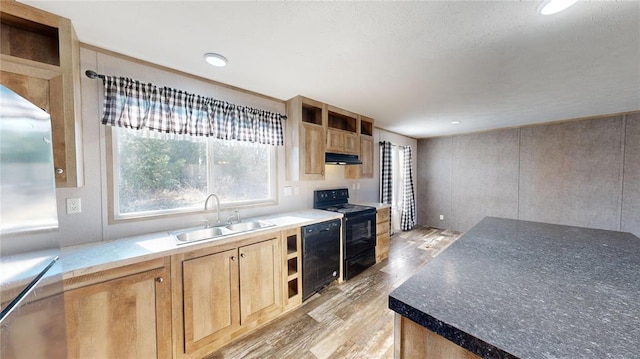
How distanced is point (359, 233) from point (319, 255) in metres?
0.77

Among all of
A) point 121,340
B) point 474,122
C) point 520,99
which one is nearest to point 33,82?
point 121,340

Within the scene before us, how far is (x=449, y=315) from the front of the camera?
0.64 metres

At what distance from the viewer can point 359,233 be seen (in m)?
2.94

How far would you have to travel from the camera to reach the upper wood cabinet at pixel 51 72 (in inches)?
47.6

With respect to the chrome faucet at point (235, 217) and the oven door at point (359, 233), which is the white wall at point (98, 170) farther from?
the oven door at point (359, 233)

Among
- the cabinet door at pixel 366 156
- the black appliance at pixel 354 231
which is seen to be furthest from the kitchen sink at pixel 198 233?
the cabinet door at pixel 366 156

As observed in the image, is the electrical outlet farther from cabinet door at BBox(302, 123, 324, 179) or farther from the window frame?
cabinet door at BBox(302, 123, 324, 179)

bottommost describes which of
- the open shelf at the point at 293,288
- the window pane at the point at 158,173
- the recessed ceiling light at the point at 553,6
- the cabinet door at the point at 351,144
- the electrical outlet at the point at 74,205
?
the open shelf at the point at 293,288

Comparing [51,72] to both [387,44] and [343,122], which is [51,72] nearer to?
[387,44]

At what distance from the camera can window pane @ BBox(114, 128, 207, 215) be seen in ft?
5.73

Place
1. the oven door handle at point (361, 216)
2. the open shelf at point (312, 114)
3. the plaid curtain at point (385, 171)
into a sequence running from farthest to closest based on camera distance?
the plaid curtain at point (385, 171)
the open shelf at point (312, 114)
the oven door handle at point (361, 216)

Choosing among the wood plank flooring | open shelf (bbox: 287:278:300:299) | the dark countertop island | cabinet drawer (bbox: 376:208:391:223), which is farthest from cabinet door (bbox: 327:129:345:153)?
the dark countertop island

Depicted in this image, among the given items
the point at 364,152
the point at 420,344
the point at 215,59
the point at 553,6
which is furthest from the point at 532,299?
the point at 364,152

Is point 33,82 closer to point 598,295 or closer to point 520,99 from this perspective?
point 598,295
